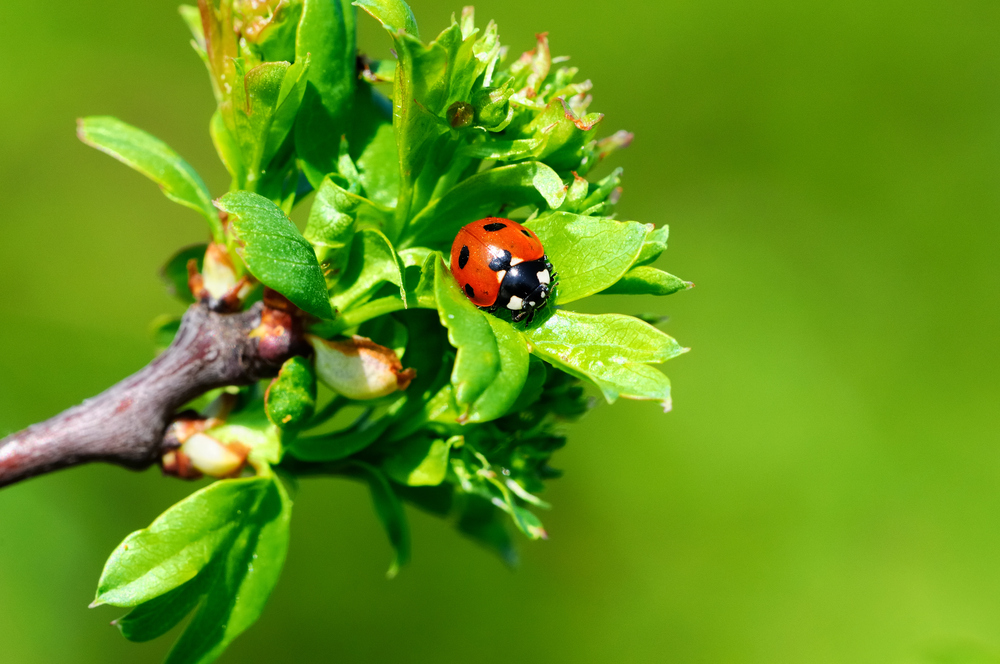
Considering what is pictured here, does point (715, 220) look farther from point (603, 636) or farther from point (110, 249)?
point (110, 249)

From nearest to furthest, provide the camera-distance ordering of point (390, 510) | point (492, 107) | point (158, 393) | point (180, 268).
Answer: point (492, 107) → point (158, 393) → point (390, 510) → point (180, 268)

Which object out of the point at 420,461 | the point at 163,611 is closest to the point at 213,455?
the point at 163,611

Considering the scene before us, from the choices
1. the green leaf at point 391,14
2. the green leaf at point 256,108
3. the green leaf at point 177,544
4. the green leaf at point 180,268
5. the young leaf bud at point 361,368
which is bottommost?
the green leaf at point 177,544

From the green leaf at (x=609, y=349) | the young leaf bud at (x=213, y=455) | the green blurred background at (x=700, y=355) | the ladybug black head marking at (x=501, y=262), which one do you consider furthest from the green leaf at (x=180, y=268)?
the green blurred background at (x=700, y=355)

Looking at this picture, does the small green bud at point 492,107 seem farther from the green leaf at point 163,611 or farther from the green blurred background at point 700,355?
the green blurred background at point 700,355

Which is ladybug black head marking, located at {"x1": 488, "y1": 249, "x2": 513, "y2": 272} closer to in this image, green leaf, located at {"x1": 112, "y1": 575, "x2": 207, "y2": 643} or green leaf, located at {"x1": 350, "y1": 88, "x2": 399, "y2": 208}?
green leaf, located at {"x1": 350, "y1": 88, "x2": 399, "y2": 208}

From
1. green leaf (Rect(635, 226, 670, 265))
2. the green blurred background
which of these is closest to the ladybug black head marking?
green leaf (Rect(635, 226, 670, 265))

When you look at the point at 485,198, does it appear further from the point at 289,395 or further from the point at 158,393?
the point at 158,393
